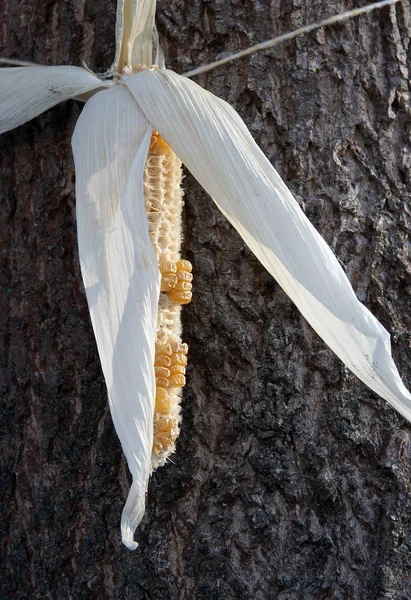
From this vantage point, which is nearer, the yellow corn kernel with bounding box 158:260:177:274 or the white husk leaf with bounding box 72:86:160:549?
the white husk leaf with bounding box 72:86:160:549

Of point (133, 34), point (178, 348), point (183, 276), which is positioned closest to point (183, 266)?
point (183, 276)

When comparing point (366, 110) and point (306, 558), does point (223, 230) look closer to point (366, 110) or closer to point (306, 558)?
point (366, 110)

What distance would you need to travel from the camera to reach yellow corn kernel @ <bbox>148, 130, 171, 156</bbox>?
3.01 ft

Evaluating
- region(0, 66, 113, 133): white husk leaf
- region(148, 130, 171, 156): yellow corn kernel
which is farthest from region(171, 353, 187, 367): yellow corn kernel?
region(0, 66, 113, 133): white husk leaf

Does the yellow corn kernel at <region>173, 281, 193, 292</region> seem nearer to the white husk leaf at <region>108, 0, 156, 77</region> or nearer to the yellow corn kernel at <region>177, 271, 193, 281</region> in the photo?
the yellow corn kernel at <region>177, 271, 193, 281</region>

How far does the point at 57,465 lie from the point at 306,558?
0.40 meters

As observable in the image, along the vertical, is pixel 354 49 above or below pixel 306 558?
above

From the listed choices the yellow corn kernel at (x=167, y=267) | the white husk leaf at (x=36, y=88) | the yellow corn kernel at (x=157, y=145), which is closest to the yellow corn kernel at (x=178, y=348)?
the yellow corn kernel at (x=167, y=267)

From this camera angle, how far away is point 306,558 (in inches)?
36.8

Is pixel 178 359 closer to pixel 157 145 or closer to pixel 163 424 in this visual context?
pixel 163 424

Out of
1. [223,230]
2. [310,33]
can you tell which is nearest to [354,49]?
[310,33]

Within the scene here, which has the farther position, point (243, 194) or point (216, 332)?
point (216, 332)

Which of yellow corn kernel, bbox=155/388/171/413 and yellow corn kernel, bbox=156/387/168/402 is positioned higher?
yellow corn kernel, bbox=156/387/168/402

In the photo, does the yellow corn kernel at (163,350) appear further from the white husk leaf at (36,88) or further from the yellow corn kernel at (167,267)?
the white husk leaf at (36,88)
